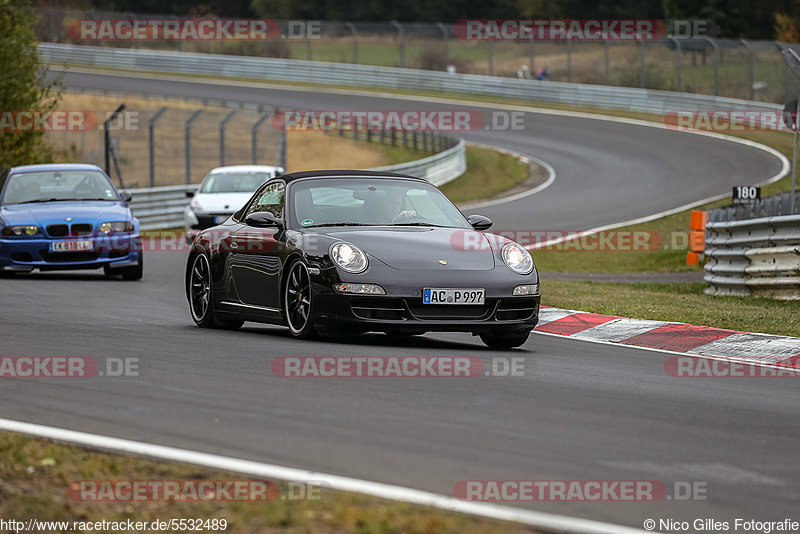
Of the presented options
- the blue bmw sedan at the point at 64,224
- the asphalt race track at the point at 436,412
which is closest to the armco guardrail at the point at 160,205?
the blue bmw sedan at the point at 64,224

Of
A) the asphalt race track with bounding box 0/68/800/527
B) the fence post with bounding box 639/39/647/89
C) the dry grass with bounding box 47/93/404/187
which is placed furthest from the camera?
the fence post with bounding box 639/39/647/89

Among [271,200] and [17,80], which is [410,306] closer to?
[271,200]

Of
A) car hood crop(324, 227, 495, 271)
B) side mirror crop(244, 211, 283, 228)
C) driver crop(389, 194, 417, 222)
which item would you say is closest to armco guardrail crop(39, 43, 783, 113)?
driver crop(389, 194, 417, 222)

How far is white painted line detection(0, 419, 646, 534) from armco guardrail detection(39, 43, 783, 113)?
4400 cm

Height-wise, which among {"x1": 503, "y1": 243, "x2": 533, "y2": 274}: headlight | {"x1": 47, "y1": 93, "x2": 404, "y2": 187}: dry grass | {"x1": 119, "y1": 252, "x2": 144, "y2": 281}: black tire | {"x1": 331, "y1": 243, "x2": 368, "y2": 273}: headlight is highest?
{"x1": 331, "y1": 243, "x2": 368, "y2": 273}: headlight

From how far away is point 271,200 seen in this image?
11.1m

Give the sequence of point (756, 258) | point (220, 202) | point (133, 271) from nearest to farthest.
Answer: point (756, 258) < point (133, 271) < point (220, 202)

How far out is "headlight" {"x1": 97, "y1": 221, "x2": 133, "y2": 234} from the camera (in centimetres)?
1720

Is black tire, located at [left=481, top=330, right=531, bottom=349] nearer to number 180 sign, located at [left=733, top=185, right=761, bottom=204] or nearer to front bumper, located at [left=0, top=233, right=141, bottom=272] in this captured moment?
front bumper, located at [left=0, top=233, right=141, bottom=272]

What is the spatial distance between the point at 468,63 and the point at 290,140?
17337mm

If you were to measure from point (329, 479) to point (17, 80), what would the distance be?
77.5 feet

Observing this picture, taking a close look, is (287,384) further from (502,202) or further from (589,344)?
(502,202)

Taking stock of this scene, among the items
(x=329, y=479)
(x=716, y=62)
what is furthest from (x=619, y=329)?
(x=716, y=62)

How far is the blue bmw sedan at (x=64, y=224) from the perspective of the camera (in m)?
17.0
